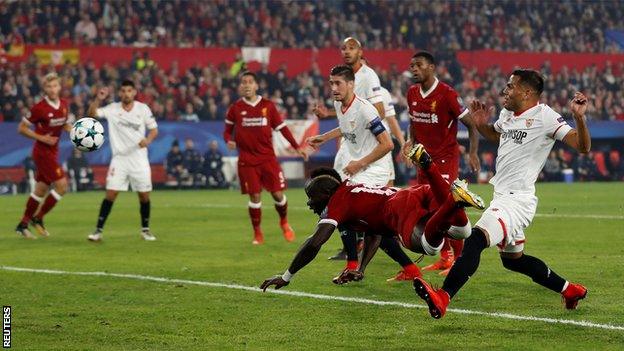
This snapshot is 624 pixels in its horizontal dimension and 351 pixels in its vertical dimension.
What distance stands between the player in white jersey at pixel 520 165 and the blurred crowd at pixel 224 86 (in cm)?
2192

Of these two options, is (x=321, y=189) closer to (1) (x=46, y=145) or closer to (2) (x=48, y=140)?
(2) (x=48, y=140)

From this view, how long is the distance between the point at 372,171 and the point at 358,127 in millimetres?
607

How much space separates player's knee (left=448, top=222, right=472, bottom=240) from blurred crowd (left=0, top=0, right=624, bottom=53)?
96.6 ft

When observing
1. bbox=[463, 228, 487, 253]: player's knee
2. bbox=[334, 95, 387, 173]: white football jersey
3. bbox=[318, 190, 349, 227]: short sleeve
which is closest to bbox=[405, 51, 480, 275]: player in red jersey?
bbox=[334, 95, 387, 173]: white football jersey

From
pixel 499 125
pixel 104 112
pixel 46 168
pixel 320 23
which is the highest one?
pixel 499 125

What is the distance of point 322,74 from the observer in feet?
133

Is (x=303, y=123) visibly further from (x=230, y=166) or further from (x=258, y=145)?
(x=258, y=145)

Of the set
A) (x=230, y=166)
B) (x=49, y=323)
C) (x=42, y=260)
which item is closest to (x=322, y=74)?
(x=230, y=166)

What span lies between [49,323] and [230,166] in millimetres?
25626

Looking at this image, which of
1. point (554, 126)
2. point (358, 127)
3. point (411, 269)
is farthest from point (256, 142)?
point (554, 126)

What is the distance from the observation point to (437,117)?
12203 mm

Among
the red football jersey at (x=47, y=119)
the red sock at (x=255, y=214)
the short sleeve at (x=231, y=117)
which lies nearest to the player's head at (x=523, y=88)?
the red sock at (x=255, y=214)

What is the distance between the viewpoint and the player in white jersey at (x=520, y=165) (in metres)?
8.78

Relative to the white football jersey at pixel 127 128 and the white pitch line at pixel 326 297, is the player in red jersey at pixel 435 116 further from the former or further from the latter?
the white football jersey at pixel 127 128
